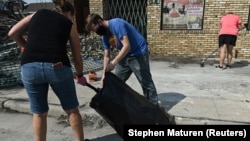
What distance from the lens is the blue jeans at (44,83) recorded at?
9.30ft

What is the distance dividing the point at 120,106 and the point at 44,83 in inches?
32.7

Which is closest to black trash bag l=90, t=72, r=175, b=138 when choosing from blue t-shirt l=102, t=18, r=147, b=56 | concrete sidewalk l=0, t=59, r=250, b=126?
blue t-shirt l=102, t=18, r=147, b=56

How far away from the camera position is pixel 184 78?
6.29 meters

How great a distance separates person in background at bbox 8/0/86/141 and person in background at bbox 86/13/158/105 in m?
0.46

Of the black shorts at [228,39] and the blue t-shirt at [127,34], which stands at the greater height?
the blue t-shirt at [127,34]

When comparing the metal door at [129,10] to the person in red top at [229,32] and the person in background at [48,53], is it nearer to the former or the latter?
the person in red top at [229,32]

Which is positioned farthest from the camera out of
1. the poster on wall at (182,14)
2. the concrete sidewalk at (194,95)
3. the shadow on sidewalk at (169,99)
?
the poster on wall at (182,14)

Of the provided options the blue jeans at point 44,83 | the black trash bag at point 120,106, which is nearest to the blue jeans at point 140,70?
the black trash bag at point 120,106

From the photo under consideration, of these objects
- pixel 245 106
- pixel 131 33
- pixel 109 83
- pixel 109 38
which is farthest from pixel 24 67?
pixel 245 106

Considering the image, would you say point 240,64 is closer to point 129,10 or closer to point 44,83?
point 129,10

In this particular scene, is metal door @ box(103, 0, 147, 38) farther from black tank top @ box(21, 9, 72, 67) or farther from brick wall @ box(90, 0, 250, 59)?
black tank top @ box(21, 9, 72, 67)

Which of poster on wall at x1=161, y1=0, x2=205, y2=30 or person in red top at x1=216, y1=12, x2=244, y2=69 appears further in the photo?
poster on wall at x1=161, y1=0, x2=205, y2=30

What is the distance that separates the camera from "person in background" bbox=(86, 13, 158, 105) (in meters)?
3.41

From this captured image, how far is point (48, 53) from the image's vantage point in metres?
2.81
